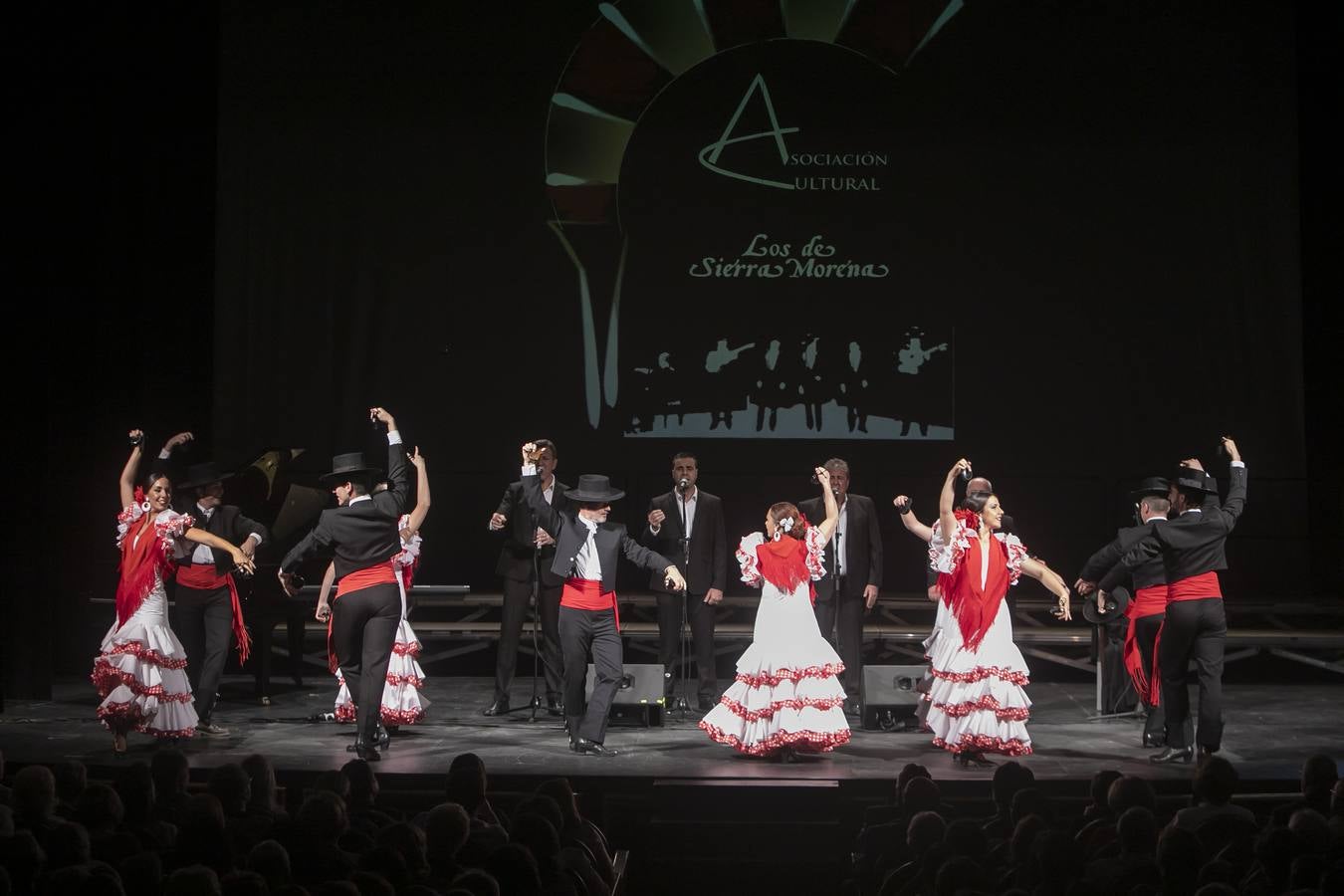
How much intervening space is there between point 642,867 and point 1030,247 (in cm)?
769

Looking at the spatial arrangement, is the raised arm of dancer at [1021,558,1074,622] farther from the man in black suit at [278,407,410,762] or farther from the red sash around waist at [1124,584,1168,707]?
the man in black suit at [278,407,410,762]

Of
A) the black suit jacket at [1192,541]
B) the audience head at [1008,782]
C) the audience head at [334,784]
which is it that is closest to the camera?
the audience head at [334,784]

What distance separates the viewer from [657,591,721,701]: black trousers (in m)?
9.90

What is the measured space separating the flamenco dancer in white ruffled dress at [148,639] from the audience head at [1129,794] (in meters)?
5.42

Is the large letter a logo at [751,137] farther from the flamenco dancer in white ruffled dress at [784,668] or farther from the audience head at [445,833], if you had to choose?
the audience head at [445,833]

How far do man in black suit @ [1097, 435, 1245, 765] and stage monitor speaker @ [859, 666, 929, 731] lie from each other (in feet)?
5.46

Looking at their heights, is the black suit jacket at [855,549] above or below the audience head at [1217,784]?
above

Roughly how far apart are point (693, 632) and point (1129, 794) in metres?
5.41

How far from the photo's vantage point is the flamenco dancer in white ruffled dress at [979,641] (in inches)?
314

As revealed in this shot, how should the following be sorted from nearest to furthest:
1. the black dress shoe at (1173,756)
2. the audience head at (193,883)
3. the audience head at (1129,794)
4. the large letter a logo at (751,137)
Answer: the audience head at (193,883), the audience head at (1129,794), the black dress shoe at (1173,756), the large letter a logo at (751,137)

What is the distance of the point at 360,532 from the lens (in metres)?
8.05

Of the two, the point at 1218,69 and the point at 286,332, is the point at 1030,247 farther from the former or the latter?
the point at 286,332

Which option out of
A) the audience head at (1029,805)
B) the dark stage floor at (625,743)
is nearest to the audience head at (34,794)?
the dark stage floor at (625,743)

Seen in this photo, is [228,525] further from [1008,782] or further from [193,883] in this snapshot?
[193,883]
